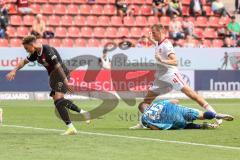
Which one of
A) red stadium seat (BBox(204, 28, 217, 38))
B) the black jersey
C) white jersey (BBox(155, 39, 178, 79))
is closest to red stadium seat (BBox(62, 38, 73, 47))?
red stadium seat (BBox(204, 28, 217, 38))

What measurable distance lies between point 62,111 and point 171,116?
227 centimetres

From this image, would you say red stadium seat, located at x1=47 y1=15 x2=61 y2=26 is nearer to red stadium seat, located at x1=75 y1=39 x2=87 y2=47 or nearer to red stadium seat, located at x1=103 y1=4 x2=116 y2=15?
red stadium seat, located at x1=75 y1=39 x2=87 y2=47

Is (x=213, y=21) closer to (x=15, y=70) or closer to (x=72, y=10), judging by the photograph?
(x=72, y=10)

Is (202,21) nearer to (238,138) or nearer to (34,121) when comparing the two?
(34,121)

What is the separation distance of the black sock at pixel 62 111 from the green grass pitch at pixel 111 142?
0.35 meters

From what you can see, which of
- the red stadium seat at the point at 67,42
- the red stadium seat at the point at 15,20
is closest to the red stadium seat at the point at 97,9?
the red stadium seat at the point at 67,42

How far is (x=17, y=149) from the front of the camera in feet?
40.5

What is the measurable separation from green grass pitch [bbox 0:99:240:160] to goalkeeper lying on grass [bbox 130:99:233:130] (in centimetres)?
36

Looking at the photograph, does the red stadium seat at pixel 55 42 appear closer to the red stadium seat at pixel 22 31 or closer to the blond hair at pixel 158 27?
the red stadium seat at pixel 22 31

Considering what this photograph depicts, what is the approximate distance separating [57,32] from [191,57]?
5.82 meters

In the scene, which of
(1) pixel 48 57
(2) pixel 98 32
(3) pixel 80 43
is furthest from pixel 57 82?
(2) pixel 98 32

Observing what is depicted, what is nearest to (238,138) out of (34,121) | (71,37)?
(34,121)

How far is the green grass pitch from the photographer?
37.8ft

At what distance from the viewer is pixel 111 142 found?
1347cm
